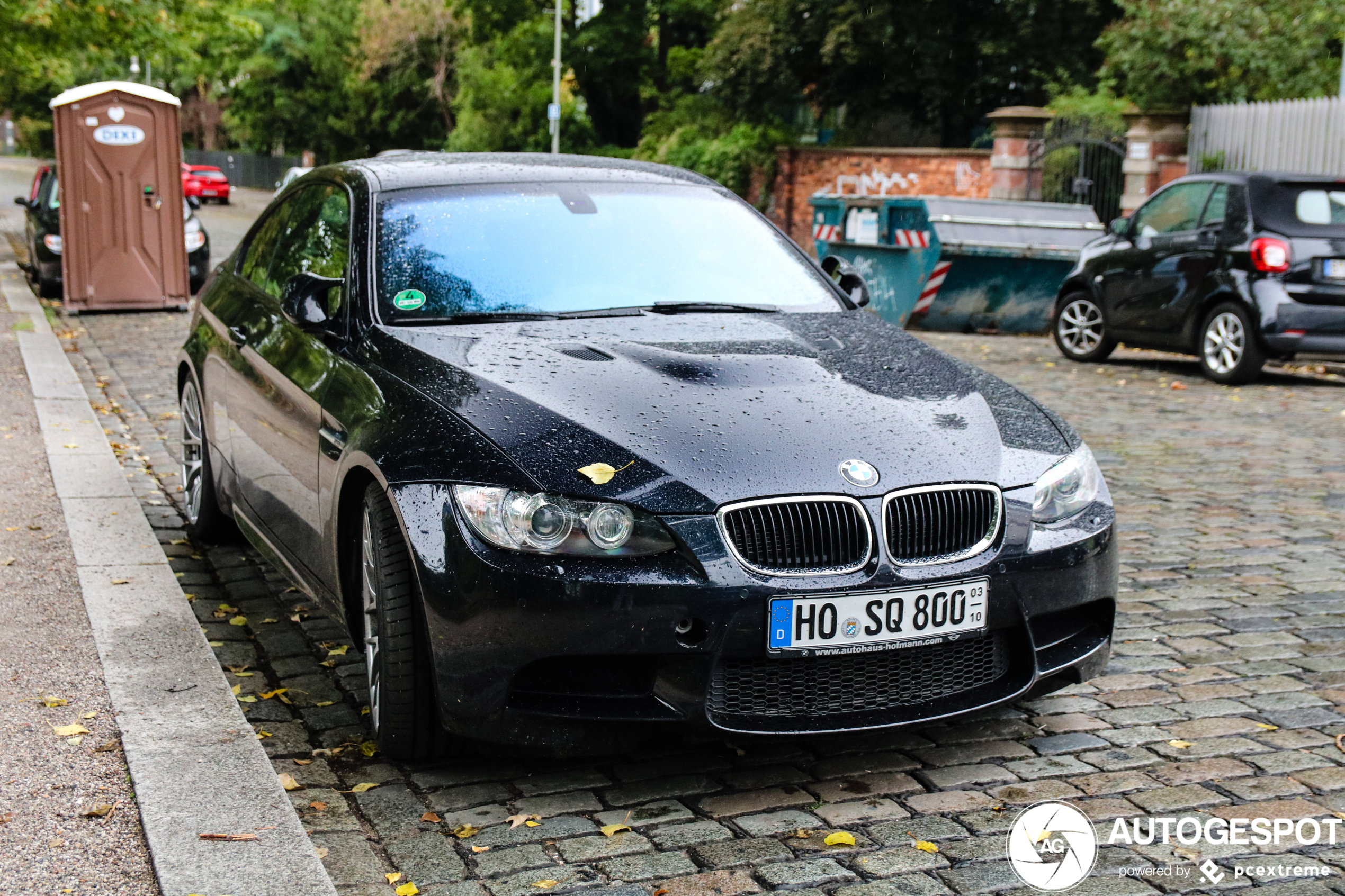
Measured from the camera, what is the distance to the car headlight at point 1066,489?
3.86m

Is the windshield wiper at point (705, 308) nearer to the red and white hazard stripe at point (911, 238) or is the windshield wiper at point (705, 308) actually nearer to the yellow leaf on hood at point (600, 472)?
the yellow leaf on hood at point (600, 472)

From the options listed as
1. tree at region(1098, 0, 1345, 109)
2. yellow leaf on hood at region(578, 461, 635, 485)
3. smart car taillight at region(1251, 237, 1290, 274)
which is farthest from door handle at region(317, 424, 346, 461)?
tree at region(1098, 0, 1345, 109)

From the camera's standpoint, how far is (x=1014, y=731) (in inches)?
166

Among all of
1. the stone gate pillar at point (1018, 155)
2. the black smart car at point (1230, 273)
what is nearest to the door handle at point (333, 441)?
the black smart car at point (1230, 273)

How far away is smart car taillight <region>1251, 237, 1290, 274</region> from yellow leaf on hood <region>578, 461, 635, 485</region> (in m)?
9.57

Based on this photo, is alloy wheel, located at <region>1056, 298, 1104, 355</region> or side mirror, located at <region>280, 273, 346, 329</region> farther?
alloy wheel, located at <region>1056, 298, 1104, 355</region>

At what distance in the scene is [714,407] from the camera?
3818mm

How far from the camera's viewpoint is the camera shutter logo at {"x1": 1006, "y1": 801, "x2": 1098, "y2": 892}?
3.28 meters

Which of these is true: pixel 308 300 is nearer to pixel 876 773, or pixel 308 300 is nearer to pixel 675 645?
pixel 675 645

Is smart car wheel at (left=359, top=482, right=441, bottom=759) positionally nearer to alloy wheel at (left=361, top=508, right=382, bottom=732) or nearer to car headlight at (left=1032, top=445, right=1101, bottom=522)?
alloy wheel at (left=361, top=508, right=382, bottom=732)

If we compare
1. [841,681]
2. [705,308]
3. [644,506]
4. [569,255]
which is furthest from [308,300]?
[841,681]

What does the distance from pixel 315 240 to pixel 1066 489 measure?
9.00ft

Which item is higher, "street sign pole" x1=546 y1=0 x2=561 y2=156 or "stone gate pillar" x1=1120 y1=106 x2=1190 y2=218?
"street sign pole" x1=546 y1=0 x2=561 y2=156

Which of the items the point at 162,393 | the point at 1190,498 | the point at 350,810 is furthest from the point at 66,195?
the point at 350,810
